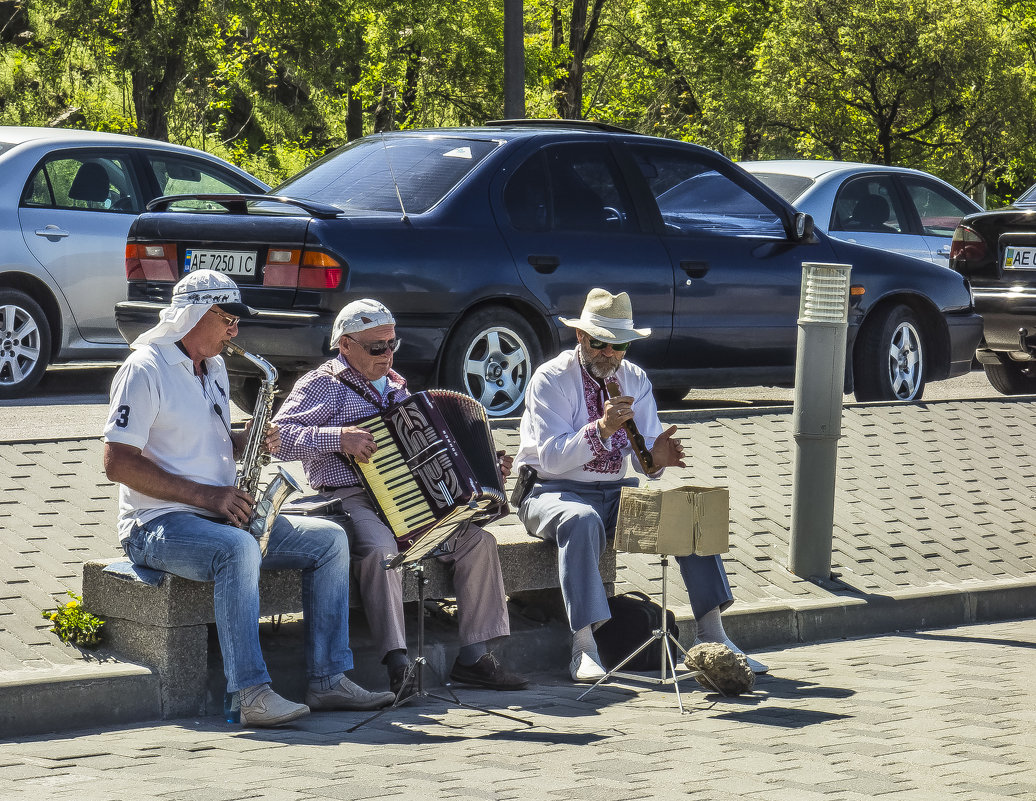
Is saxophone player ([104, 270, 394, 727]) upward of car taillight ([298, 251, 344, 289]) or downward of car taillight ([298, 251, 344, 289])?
downward

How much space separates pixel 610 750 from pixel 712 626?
145 cm

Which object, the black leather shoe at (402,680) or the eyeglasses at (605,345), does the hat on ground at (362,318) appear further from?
the black leather shoe at (402,680)

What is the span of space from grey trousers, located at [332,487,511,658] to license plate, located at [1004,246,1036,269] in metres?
7.12

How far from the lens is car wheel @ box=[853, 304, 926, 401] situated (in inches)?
404

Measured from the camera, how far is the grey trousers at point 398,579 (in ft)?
18.6

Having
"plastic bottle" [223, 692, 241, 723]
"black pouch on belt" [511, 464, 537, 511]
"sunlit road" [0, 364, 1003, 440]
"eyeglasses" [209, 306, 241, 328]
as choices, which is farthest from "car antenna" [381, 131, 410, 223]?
"plastic bottle" [223, 692, 241, 723]

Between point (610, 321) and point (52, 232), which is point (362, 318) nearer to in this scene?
point (610, 321)

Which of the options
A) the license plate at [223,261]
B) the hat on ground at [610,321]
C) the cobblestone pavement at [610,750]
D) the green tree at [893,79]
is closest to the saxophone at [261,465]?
the cobblestone pavement at [610,750]

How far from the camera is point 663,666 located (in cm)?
590

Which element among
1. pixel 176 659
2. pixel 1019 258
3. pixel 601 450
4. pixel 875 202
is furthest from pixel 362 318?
pixel 875 202

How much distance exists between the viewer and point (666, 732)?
5.22 meters

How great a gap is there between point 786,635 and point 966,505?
6.58ft

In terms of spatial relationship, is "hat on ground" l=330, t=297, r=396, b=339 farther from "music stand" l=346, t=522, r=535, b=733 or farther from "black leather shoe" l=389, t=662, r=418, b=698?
"black leather shoe" l=389, t=662, r=418, b=698

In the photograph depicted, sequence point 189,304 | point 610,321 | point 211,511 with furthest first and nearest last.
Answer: point 610,321
point 189,304
point 211,511
